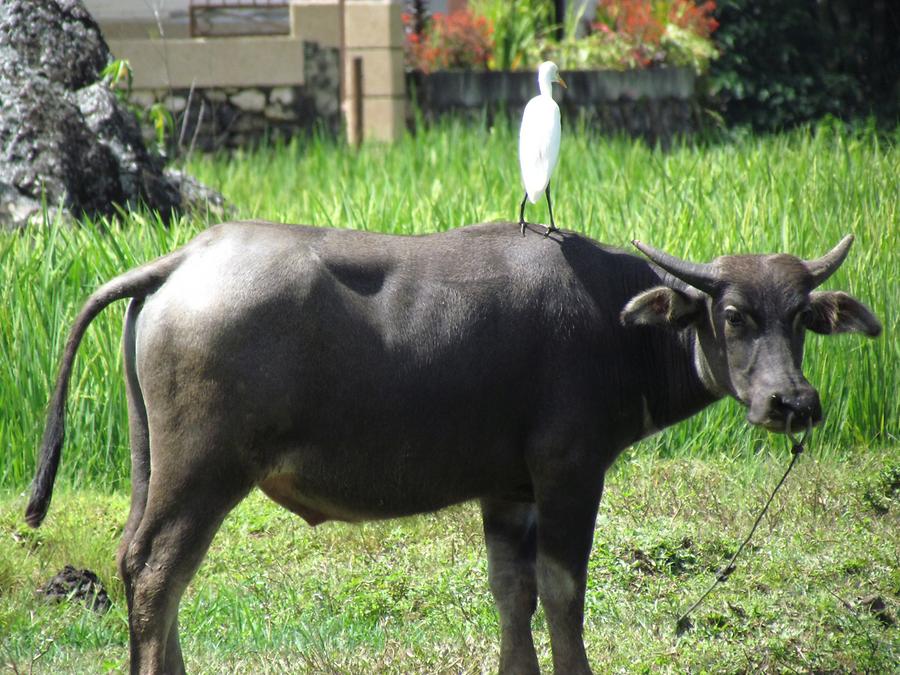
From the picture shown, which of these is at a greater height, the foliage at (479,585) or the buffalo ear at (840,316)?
the buffalo ear at (840,316)

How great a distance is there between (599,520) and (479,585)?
2.63 ft

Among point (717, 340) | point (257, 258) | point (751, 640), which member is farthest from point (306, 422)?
point (751, 640)

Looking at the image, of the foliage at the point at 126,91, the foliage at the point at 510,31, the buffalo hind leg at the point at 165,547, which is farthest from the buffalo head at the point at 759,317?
the foliage at the point at 510,31

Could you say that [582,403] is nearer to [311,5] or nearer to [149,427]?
[149,427]

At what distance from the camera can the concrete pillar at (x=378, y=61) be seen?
1242 cm

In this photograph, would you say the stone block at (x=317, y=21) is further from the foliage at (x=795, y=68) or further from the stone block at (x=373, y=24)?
the foliage at (x=795, y=68)

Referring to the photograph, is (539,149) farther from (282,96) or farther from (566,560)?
(282,96)

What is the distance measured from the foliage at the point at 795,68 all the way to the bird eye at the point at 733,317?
37.2 ft

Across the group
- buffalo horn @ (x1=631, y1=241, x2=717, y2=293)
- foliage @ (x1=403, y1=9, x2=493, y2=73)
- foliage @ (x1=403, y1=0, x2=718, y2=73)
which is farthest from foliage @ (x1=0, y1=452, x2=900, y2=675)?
foliage @ (x1=403, y1=0, x2=718, y2=73)

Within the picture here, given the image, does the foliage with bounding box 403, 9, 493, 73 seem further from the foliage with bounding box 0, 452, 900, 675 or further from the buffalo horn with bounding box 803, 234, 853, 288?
the buffalo horn with bounding box 803, 234, 853, 288

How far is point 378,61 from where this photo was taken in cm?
1246

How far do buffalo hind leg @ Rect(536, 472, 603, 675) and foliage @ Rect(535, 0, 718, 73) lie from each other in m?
10.8

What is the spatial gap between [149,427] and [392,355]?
0.70m

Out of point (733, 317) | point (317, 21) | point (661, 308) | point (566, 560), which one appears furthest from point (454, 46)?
point (566, 560)
